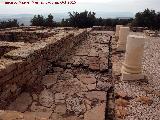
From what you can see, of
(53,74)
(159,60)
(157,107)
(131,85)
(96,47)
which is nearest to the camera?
(157,107)

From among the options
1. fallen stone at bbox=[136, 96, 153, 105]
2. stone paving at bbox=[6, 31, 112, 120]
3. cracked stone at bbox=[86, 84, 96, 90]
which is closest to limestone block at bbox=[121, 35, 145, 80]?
stone paving at bbox=[6, 31, 112, 120]

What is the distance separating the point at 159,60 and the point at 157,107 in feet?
12.5

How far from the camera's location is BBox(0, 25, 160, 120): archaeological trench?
4.32 meters

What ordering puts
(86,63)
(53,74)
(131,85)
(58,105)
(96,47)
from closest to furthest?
(58,105) → (131,85) → (53,74) → (86,63) → (96,47)

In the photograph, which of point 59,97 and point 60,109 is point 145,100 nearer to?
point 60,109

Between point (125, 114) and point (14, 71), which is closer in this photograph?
point (125, 114)

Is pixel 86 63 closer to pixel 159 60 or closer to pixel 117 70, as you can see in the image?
pixel 117 70

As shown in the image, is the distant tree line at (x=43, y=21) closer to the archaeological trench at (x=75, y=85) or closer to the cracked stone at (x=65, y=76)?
the archaeological trench at (x=75, y=85)

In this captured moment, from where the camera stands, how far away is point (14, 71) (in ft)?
15.0

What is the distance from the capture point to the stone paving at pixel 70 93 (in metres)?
4.45

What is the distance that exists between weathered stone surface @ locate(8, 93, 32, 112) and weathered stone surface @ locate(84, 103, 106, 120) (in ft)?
3.76

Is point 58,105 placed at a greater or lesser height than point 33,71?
lesser

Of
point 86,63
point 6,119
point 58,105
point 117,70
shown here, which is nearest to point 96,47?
point 86,63

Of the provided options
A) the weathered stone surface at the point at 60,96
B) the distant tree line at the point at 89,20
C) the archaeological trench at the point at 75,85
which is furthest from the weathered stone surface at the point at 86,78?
the distant tree line at the point at 89,20
